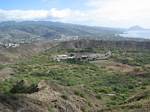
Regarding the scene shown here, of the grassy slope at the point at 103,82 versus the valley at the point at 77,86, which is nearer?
the valley at the point at 77,86

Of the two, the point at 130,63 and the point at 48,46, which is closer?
the point at 130,63

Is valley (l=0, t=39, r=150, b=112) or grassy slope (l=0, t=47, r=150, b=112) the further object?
grassy slope (l=0, t=47, r=150, b=112)

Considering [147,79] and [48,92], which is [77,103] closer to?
[48,92]

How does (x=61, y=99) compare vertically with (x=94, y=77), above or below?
above

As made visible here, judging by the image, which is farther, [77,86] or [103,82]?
[103,82]

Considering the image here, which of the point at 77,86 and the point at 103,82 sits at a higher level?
the point at 77,86

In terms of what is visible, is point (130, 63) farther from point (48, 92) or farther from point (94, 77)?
point (48, 92)

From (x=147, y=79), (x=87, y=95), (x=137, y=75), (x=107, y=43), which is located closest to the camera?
(x=87, y=95)

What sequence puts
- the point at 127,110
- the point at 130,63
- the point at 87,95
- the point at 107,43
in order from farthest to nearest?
1. the point at 107,43
2. the point at 130,63
3. the point at 87,95
4. the point at 127,110

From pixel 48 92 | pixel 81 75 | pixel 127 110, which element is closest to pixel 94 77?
pixel 81 75
